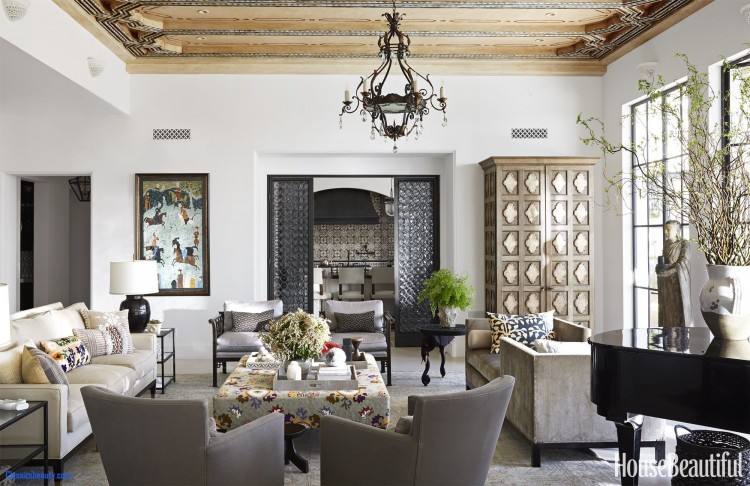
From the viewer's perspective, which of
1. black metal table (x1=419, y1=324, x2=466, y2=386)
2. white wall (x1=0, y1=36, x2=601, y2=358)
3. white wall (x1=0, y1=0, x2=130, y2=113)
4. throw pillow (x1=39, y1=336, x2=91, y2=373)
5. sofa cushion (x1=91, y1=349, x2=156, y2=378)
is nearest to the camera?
throw pillow (x1=39, y1=336, x2=91, y2=373)

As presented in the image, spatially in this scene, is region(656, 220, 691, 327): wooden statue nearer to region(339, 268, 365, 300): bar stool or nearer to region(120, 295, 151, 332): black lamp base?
region(120, 295, 151, 332): black lamp base

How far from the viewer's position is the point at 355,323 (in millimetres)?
7410

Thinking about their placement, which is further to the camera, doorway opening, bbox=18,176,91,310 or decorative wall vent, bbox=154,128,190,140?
doorway opening, bbox=18,176,91,310

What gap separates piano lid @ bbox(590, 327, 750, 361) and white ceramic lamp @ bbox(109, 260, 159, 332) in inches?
187

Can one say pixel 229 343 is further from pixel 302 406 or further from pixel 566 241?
pixel 566 241

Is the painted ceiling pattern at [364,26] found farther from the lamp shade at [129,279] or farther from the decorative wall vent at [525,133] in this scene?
the lamp shade at [129,279]

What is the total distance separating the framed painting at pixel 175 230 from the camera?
841 cm

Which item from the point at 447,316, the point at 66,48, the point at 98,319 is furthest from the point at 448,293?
the point at 66,48

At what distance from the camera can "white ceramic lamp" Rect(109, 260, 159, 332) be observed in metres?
6.54

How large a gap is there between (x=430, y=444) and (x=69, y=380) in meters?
3.20

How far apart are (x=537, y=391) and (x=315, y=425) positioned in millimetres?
1561

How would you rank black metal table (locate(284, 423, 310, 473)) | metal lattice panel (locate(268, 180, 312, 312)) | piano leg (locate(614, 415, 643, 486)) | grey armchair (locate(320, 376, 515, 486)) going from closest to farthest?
grey armchair (locate(320, 376, 515, 486)), piano leg (locate(614, 415, 643, 486)), black metal table (locate(284, 423, 310, 473)), metal lattice panel (locate(268, 180, 312, 312))

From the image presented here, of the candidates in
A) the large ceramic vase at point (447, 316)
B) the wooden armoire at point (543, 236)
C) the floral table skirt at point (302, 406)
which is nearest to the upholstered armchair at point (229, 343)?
the large ceramic vase at point (447, 316)

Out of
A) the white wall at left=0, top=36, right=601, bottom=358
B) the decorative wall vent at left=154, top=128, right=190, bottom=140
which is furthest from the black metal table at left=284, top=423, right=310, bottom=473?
the decorative wall vent at left=154, top=128, right=190, bottom=140
